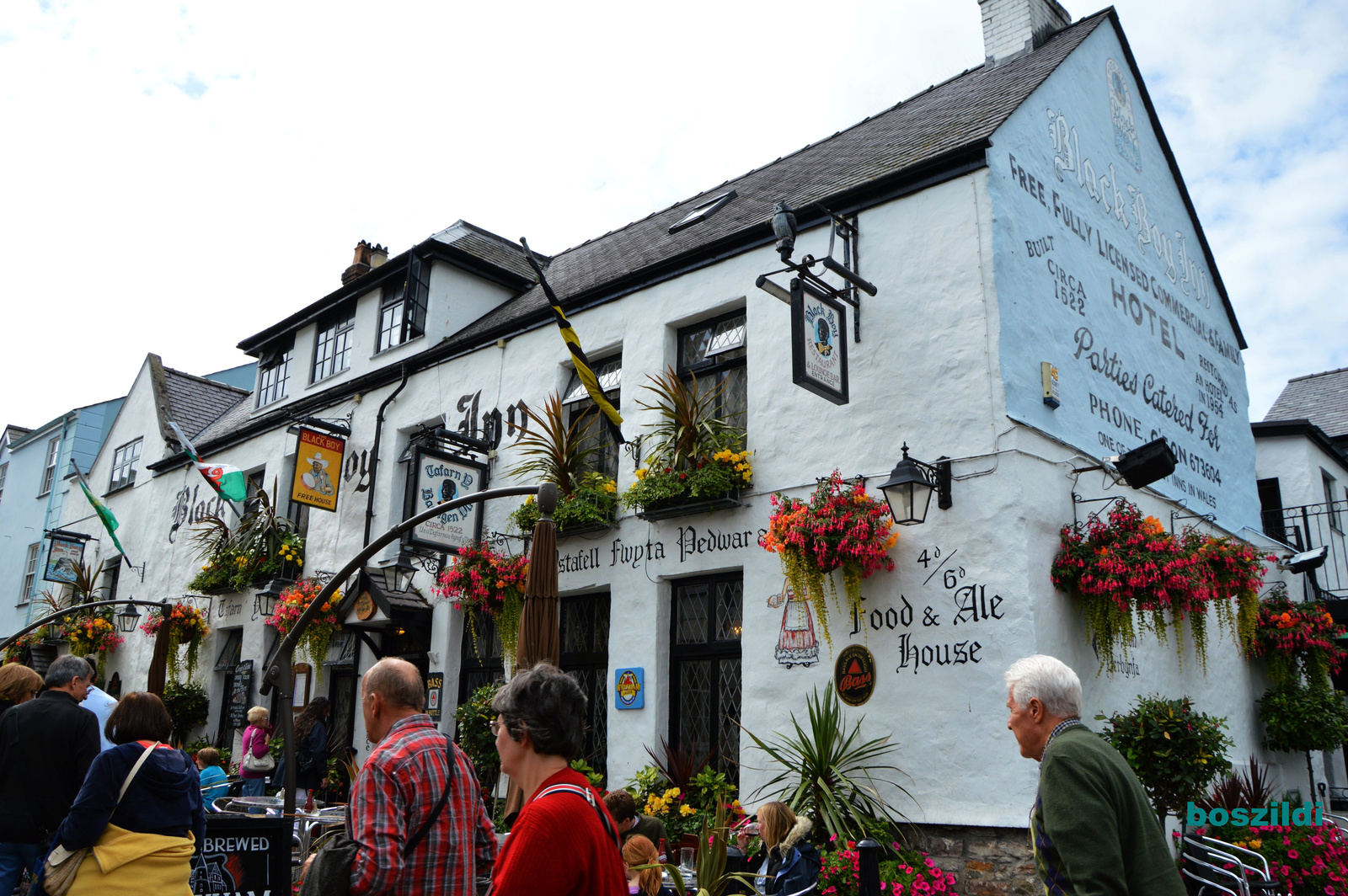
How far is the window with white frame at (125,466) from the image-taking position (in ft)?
72.1

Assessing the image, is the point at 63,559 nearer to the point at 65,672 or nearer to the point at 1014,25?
the point at 65,672

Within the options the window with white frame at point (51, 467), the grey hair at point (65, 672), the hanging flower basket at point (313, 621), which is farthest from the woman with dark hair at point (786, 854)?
the window with white frame at point (51, 467)

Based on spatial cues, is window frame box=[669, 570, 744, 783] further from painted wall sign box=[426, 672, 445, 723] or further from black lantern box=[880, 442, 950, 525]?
painted wall sign box=[426, 672, 445, 723]

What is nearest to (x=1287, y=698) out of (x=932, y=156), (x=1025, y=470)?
(x=1025, y=470)

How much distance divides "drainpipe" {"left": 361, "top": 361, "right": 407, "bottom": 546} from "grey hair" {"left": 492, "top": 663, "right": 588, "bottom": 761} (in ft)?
39.2

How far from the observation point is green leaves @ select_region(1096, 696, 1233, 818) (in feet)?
24.4

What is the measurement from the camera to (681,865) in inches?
320

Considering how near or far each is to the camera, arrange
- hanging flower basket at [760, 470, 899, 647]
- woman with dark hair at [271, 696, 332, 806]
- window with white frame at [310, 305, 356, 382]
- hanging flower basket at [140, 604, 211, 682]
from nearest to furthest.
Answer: hanging flower basket at [760, 470, 899, 647] → woman with dark hair at [271, 696, 332, 806] → hanging flower basket at [140, 604, 211, 682] → window with white frame at [310, 305, 356, 382]

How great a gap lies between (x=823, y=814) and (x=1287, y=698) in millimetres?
6521

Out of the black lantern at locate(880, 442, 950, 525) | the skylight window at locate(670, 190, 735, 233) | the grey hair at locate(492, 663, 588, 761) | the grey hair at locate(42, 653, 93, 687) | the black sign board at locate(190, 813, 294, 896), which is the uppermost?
the skylight window at locate(670, 190, 735, 233)

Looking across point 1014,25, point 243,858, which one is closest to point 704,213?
point 1014,25

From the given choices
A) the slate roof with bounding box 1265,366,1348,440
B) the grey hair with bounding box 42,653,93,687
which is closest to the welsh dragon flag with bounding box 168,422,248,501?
the grey hair with bounding box 42,653,93,687

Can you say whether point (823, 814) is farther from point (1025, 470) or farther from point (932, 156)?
point (932, 156)

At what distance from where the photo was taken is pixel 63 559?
67.9 ft
